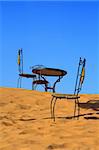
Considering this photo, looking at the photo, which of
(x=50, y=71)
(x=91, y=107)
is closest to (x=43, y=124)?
(x=91, y=107)

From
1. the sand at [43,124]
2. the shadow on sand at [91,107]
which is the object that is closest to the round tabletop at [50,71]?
the sand at [43,124]

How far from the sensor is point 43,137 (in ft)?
21.2

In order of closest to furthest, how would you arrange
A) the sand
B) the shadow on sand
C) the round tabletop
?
the sand → the shadow on sand → the round tabletop

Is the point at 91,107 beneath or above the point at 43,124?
above

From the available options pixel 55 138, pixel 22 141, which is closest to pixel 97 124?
pixel 55 138

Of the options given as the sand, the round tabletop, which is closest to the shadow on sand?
the sand

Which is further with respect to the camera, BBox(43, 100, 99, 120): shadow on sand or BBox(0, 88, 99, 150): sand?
BBox(43, 100, 99, 120): shadow on sand

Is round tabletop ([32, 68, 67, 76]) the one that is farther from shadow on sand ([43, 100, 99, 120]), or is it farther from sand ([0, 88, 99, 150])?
shadow on sand ([43, 100, 99, 120])

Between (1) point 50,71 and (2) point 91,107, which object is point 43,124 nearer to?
(2) point 91,107

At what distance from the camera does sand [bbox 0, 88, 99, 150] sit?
604cm

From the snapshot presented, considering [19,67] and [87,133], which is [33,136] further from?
[19,67]

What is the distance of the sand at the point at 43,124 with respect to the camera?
19.8ft

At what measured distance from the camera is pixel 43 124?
742 cm

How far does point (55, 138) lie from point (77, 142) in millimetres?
423
